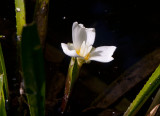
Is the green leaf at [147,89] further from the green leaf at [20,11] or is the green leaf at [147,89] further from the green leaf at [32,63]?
the green leaf at [20,11]

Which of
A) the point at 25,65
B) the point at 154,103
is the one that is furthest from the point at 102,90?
the point at 25,65

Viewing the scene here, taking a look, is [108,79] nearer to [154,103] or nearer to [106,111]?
[106,111]

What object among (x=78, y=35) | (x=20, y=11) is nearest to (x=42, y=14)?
(x=20, y=11)

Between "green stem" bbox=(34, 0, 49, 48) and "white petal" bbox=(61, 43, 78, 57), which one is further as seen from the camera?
"green stem" bbox=(34, 0, 49, 48)

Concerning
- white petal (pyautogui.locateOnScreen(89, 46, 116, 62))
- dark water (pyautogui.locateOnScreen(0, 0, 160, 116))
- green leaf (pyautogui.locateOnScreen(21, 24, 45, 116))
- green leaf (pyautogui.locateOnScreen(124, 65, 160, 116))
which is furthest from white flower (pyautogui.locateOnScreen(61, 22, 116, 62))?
dark water (pyautogui.locateOnScreen(0, 0, 160, 116))

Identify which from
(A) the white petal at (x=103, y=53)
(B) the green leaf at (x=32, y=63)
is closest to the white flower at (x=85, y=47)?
(A) the white petal at (x=103, y=53)

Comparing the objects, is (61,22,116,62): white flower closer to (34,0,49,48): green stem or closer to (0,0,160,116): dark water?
(34,0,49,48): green stem

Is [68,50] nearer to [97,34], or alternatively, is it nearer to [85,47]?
[85,47]
